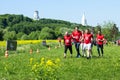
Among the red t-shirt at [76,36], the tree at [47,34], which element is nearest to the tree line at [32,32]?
the tree at [47,34]

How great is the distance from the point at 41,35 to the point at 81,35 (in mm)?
116363

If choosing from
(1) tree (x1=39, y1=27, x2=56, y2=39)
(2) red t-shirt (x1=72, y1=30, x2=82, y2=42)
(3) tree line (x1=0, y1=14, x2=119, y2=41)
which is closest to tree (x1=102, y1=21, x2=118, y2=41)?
(3) tree line (x1=0, y1=14, x2=119, y2=41)

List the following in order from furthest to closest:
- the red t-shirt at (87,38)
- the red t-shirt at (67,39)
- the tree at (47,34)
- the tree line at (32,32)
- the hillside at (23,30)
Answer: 1. the tree at (47,34)
2. the hillside at (23,30)
3. the tree line at (32,32)
4. the red t-shirt at (67,39)
5. the red t-shirt at (87,38)

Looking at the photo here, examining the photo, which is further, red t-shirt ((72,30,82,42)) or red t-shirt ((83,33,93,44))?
red t-shirt ((72,30,82,42))

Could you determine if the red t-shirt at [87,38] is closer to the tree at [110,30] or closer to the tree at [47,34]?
the tree at [110,30]

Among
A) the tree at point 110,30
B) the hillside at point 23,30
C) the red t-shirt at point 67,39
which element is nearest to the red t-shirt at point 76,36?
the red t-shirt at point 67,39

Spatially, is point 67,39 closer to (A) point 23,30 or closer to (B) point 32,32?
(B) point 32,32

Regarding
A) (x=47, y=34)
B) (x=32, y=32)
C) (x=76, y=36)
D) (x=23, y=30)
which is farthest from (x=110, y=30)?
(x=76, y=36)

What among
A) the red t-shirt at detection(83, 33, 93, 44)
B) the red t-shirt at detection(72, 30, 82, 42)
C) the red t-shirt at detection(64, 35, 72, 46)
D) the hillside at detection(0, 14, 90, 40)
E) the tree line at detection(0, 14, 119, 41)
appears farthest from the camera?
the hillside at detection(0, 14, 90, 40)

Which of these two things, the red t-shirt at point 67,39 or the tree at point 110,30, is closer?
the red t-shirt at point 67,39

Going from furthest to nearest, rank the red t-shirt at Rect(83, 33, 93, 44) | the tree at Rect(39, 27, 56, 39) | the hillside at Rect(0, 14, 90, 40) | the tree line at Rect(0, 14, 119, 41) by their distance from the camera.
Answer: the tree at Rect(39, 27, 56, 39) < the hillside at Rect(0, 14, 90, 40) < the tree line at Rect(0, 14, 119, 41) < the red t-shirt at Rect(83, 33, 93, 44)

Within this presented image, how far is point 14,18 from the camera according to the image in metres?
190

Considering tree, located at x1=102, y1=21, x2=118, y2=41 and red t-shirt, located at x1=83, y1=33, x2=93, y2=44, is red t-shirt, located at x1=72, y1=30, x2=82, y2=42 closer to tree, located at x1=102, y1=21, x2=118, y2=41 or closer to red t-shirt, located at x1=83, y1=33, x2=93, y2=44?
red t-shirt, located at x1=83, y1=33, x2=93, y2=44

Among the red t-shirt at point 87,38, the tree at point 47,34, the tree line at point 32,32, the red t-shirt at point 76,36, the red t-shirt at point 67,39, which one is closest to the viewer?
the red t-shirt at point 87,38
